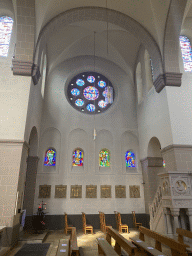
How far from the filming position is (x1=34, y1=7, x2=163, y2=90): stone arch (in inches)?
344

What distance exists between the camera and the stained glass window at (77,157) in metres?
11.0

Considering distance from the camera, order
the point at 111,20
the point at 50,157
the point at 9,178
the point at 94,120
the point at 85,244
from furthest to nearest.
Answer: the point at 94,120
the point at 50,157
the point at 111,20
the point at 85,244
the point at 9,178

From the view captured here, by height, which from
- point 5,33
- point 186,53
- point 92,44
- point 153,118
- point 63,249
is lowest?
point 63,249

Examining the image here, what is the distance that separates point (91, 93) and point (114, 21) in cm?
447

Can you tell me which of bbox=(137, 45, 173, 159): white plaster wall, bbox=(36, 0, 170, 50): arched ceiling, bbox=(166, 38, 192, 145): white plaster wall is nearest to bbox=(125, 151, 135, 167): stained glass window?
bbox=(137, 45, 173, 159): white plaster wall

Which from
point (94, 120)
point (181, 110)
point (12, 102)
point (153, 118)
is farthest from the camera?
point (94, 120)

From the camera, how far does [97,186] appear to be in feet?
35.0

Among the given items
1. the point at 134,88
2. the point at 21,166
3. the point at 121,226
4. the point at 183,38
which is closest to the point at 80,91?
the point at 134,88

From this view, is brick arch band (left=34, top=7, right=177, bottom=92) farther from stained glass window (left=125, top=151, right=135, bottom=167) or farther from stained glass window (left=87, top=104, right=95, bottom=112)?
stained glass window (left=87, top=104, right=95, bottom=112)

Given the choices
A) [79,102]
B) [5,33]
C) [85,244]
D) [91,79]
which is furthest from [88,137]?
[5,33]

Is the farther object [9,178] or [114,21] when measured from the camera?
[114,21]

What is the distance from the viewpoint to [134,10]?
8.93m

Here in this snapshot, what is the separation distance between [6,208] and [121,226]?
4.93 meters

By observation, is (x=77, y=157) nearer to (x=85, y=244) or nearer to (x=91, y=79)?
(x=85, y=244)
